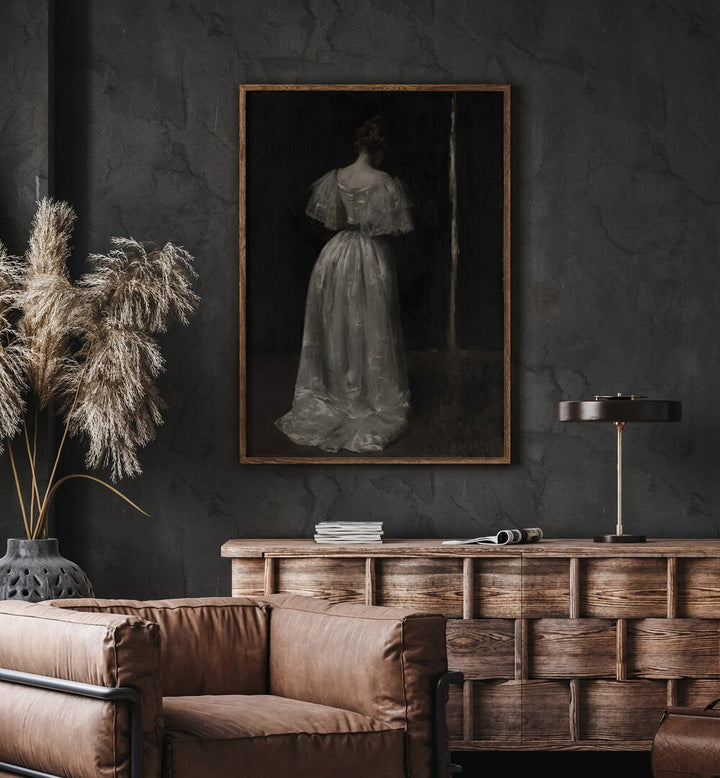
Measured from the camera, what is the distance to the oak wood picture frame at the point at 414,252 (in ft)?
14.3

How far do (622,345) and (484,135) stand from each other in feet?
3.47

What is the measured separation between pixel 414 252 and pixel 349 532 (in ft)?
4.05

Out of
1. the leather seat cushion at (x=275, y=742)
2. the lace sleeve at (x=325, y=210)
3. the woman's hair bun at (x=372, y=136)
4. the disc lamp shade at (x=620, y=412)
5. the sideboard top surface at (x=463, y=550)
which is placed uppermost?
the woman's hair bun at (x=372, y=136)

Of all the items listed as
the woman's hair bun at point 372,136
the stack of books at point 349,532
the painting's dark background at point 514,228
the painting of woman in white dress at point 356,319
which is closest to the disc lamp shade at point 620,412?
the painting's dark background at point 514,228

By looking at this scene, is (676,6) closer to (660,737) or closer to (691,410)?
(691,410)

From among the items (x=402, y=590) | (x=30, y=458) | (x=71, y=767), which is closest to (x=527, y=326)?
(x=402, y=590)

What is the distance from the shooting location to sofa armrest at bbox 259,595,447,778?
276 centimetres

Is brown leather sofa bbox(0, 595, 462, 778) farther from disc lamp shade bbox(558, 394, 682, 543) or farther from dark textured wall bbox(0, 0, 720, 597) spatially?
disc lamp shade bbox(558, 394, 682, 543)

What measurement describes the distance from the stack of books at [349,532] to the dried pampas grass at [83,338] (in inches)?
29.4

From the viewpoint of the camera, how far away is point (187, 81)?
4.42 meters

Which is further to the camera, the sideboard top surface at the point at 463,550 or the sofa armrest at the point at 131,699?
the sideboard top surface at the point at 463,550

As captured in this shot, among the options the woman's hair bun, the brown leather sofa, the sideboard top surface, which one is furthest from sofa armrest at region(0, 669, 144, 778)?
the woman's hair bun

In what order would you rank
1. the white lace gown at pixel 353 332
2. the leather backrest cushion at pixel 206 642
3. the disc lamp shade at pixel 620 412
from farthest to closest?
1. the white lace gown at pixel 353 332
2. the disc lamp shade at pixel 620 412
3. the leather backrest cushion at pixel 206 642

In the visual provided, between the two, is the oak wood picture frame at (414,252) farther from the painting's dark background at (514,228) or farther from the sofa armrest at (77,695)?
the sofa armrest at (77,695)
